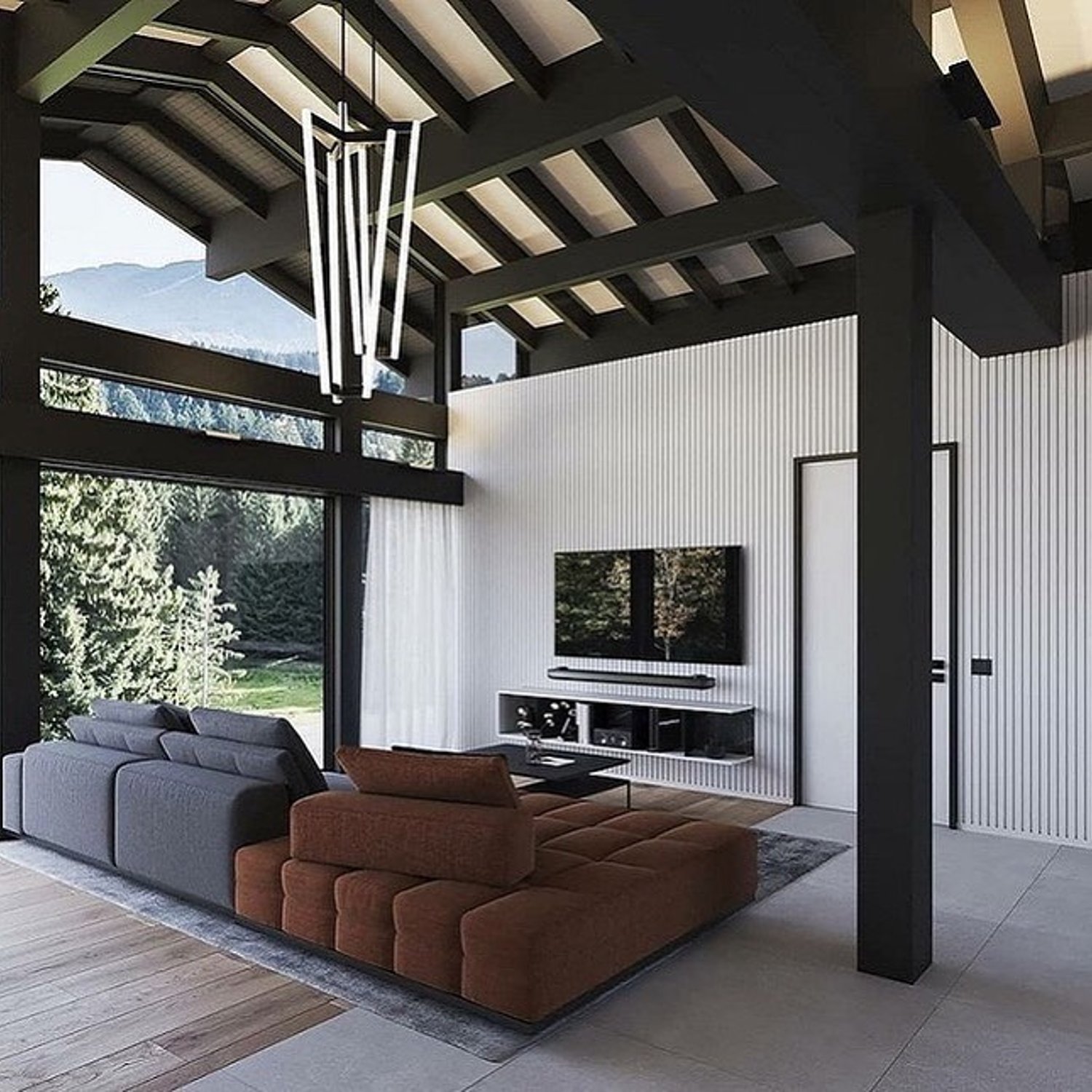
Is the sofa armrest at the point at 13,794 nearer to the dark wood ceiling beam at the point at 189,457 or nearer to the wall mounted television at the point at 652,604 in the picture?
the dark wood ceiling beam at the point at 189,457

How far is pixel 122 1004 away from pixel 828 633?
446cm

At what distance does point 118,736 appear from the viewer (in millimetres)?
4734

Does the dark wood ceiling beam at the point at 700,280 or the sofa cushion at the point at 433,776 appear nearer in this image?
the sofa cushion at the point at 433,776

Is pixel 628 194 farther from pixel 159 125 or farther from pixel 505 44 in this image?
pixel 159 125

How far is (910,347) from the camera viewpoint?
3463 mm

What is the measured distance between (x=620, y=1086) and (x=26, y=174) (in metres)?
5.59

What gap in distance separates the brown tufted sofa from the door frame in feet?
7.32

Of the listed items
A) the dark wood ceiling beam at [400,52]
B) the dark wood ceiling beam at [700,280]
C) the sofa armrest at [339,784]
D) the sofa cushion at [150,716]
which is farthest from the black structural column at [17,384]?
the dark wood ceiling beam at [700,280]

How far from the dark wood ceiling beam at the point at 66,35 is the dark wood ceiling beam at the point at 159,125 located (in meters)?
0.42

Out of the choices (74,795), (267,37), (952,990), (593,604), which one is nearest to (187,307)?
(267,37)

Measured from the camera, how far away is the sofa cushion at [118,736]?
14.9 feet

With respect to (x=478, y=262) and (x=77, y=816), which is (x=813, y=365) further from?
(x=77, y=816)

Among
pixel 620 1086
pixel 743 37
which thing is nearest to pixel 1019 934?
pixel 620 1086

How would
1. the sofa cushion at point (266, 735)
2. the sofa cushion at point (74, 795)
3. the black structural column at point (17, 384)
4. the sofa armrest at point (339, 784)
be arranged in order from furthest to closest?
the black structural column at point (17, 384) → the sofa armrest at point (339, 784) → the sofa cushion at point (74, 795) → the sofa cushion at point (266, 735)
